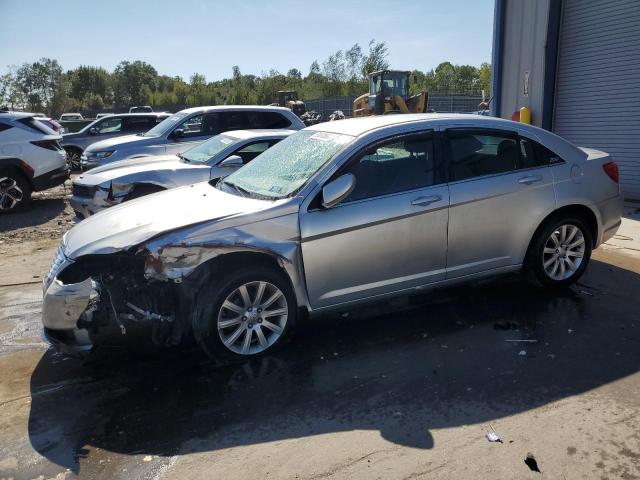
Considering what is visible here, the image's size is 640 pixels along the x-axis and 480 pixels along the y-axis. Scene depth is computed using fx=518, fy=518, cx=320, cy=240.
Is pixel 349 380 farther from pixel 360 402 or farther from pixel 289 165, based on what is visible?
pixel 289 165

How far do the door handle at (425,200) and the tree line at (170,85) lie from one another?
51.4 metres

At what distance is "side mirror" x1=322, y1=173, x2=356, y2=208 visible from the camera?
3.90 m

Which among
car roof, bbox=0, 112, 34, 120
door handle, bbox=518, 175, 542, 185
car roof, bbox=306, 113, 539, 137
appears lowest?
door handle, bbox=518, 175, 542, 185

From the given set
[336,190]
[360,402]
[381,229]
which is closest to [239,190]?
[336,190]

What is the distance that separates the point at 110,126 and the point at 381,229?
1391 centimetres

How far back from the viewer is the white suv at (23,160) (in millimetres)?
10195

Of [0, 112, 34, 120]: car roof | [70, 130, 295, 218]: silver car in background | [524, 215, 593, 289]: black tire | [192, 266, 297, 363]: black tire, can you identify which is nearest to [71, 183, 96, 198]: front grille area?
[70, 130, 295, 218]: silver car in background

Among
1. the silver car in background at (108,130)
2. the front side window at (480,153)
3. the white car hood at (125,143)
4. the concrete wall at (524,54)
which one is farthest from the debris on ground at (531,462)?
the silver car in background at (108,130)

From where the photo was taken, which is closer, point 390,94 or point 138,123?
point 138,123

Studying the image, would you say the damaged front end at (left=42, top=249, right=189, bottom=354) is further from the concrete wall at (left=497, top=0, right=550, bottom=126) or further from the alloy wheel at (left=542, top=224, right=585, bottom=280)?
the concrete wall at (left=497, top=0, right=550, bottom=126)

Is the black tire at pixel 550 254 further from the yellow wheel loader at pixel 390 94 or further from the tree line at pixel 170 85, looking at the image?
the tree line at pixel 170 85

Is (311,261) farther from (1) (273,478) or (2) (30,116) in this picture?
(2) (30,116)

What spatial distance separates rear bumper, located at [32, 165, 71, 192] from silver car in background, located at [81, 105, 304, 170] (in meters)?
0.67

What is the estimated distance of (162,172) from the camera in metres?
7.30
